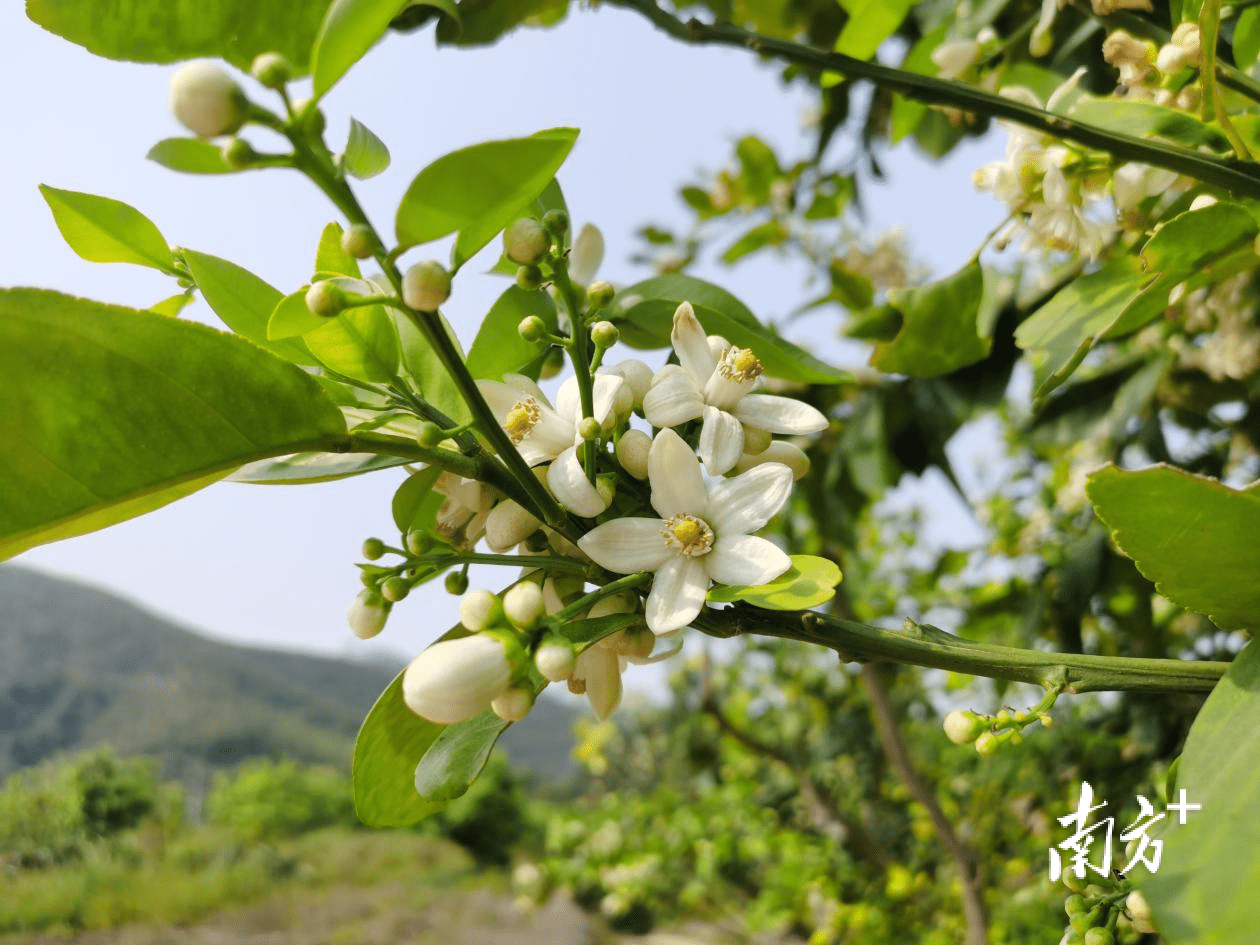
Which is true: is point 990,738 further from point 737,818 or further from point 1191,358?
point 737,818

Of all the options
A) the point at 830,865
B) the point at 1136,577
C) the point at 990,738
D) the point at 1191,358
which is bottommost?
the point at 830,865

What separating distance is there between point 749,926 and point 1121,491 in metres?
2.04

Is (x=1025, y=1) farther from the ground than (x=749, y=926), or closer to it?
farther from the ground

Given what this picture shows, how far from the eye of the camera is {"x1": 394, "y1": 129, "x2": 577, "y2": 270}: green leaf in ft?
0.66

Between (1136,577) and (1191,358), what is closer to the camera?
(1136,577)

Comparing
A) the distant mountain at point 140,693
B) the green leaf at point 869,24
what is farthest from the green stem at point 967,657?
the distant mountain at point 140,693

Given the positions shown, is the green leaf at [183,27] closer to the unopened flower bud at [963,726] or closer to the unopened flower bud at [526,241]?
the unopened flower bud at [526,241]

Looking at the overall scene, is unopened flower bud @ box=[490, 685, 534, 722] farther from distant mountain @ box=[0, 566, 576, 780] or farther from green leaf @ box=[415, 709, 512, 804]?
distant mountain @ box=[0, 566, 576, 780]

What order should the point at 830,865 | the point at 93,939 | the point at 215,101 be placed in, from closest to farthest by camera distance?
the point at 215,101 < the point at 830,865 < the point at 93,939

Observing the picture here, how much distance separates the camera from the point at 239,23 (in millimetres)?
241

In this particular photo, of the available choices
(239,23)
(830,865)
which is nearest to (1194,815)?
(239,23)

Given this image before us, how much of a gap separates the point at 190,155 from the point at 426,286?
65 mm

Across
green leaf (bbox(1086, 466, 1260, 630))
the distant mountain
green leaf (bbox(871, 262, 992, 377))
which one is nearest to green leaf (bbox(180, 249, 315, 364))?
green leaf (bbox(1086, 466, 1260, 630))

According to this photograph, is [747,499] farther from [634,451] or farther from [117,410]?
[117,410]
